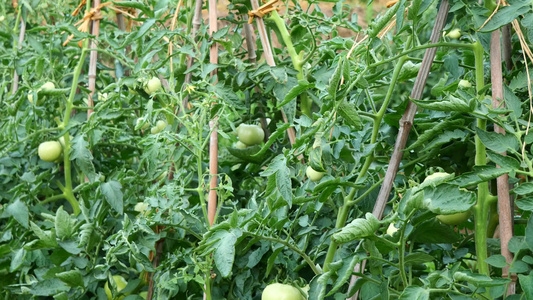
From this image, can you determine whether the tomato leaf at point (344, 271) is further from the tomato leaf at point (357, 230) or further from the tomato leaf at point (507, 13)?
the tomato leaf at point (507, 13)

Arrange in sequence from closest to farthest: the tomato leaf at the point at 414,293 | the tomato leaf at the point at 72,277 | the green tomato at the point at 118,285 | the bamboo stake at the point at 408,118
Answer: the tomato leaf at the point at 414,293 → the bamboo stake at the point at 408,118 → the tomato leaf at the point at 72,277 → the green tomato at the point at 118,285

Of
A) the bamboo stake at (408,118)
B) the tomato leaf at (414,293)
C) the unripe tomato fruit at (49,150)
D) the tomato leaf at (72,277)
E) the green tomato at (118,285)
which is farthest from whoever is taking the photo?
the unripe tomato fruit at (49,150)

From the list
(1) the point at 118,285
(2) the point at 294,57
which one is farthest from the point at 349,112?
(1) the point at 118,285

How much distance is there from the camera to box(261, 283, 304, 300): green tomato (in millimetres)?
840

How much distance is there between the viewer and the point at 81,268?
1.09m

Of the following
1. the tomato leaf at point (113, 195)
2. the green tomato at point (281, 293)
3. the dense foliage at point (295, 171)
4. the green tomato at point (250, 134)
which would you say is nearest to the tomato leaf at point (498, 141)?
the dense foliage at point (295, 171)

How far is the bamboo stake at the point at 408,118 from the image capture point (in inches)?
30.5

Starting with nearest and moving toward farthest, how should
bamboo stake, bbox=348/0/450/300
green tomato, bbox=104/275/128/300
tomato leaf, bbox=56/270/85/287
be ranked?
bamboo stake, bbox=348/0/450/300 → tomato leaf, bbox=56/270/85/287 → green tomato, bbox=104/275/128/300

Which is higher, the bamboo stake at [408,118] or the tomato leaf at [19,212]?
the bamboo stake at [408,118]

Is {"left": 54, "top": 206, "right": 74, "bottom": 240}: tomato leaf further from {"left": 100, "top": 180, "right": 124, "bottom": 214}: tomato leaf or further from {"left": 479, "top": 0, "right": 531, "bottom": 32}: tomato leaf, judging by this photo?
{"left": 479, "top": 0, "right": 531, "bottom": 32}: tomato leaf

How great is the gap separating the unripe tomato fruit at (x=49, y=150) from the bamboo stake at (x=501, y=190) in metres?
0.91

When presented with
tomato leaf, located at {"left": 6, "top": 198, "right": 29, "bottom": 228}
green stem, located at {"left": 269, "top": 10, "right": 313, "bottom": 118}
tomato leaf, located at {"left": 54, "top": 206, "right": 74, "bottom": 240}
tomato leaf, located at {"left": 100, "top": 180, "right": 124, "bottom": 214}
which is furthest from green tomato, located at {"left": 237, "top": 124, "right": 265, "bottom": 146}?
tomato leaf, located at {"left": 6, "top": 198, "right": 29, "bottom": 228}

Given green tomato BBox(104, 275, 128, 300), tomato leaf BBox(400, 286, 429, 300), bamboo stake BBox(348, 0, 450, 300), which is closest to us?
tomato leaf BBox(400, 286, 429, 300)

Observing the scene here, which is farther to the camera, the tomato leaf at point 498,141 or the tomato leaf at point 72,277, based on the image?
the tomato leaf at point 72,277
